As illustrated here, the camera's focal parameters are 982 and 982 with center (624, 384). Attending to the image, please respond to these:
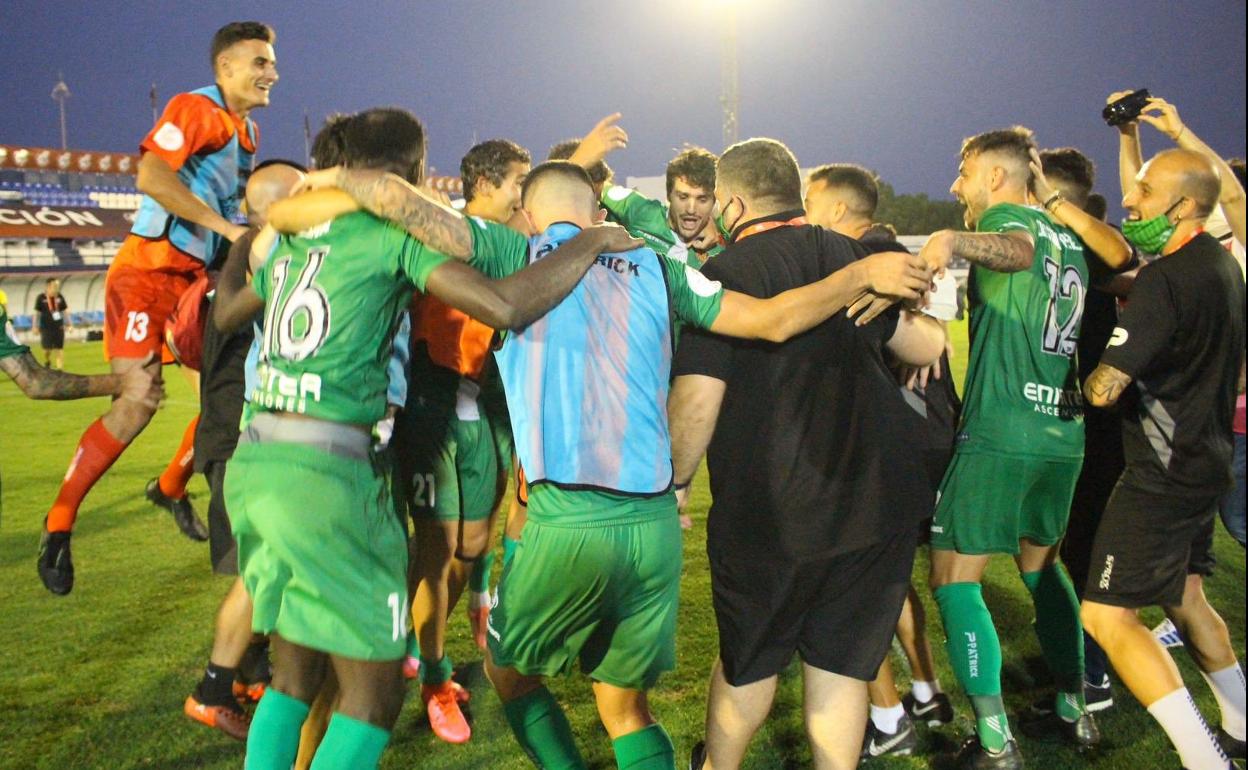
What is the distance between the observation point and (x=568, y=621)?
3.12 metres

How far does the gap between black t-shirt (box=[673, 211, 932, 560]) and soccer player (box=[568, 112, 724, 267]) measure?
1830 mm

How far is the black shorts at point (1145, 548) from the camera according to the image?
396 centimetres

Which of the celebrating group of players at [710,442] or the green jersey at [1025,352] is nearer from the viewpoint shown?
the celebrating group of players at [710,442]

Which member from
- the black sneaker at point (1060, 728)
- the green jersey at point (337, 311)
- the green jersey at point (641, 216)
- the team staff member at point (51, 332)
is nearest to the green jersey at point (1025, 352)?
the black sneaker at point (1060, 728)

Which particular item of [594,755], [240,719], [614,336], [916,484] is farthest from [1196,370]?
[240,719]

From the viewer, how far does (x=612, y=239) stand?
308 cm

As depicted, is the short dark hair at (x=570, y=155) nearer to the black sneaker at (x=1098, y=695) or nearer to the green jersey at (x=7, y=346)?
the green jersey at (x=7, y=346)

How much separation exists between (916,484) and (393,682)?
1.85m

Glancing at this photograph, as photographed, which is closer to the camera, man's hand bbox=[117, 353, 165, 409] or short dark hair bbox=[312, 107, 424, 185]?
short dark hair bbox=[312, 107, 424, 185]

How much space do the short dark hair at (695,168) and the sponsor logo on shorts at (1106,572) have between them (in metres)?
3.15

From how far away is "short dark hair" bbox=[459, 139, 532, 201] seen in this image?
4762mm

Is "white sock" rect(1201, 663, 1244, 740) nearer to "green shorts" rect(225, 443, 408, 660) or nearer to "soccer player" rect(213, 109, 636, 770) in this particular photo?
"soccer player" rect(213, 109, 636, 770)

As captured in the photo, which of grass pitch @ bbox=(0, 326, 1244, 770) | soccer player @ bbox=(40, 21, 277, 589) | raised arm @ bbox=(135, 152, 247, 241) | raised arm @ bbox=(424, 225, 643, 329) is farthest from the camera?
soccer player @ bbox=(40, 21, 277, 589)

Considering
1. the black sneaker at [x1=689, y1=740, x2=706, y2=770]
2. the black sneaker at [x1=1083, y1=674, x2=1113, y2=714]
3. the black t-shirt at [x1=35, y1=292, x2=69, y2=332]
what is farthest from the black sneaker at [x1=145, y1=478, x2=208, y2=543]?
the black t-shirt at [x1=35, y1=292, x2=69, y2=332]
